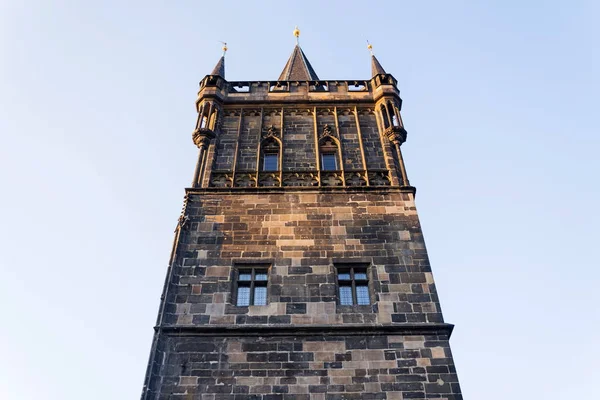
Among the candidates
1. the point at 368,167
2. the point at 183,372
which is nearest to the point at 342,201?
the point at 368,167

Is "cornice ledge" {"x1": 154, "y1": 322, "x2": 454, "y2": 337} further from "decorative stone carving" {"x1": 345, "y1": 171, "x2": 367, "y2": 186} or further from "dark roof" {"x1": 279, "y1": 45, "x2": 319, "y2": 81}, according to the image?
"dark roof" {"x1": 279, "y1": 45, "x2": 319, "y2": 81}

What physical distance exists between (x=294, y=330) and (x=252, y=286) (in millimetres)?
1550

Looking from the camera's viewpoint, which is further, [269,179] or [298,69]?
[298,69]

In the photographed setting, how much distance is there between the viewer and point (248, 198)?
14.6 meters

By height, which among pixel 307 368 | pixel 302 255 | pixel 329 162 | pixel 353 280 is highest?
pixel 329 162

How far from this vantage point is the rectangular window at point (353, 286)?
40.7 ft

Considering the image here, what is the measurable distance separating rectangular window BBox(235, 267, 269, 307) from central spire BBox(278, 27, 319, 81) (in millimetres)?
11041

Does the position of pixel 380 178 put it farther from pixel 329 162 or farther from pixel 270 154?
pixel 270 154

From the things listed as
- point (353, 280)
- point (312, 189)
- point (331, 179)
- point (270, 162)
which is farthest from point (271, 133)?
point (353, 280)

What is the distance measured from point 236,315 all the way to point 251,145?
610 centimetres

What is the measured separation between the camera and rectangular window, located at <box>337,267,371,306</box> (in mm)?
12391

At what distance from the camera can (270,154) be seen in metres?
16.7

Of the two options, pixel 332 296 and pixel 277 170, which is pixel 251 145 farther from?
pixel 332 296

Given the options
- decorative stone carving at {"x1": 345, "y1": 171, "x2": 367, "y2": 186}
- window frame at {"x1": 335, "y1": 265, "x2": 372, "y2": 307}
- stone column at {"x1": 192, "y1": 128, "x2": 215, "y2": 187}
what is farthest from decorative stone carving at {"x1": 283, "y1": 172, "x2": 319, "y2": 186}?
window frame at {"x1": 335, "y1": 265, "x2": 372, "y2": 307}
